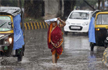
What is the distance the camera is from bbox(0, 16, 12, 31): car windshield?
10.2 metres

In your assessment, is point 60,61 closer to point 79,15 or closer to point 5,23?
point 5,23

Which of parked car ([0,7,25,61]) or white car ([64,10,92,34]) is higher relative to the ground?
parked car ([0,7,25,61])

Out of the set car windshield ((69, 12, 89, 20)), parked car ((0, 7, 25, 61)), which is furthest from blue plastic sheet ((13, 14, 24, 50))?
car windshield ((69, 12, 89, 20))

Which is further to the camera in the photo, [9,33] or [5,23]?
[5,23]

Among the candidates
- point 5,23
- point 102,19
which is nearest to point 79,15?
point 102,19

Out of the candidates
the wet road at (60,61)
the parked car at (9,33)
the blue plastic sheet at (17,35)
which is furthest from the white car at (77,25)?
the blue plastic sheet at (17,35)

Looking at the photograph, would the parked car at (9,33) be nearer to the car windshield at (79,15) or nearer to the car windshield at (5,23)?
the car windshield at (5,23)

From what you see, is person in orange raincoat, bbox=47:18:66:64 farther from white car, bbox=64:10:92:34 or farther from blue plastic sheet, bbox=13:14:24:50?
white car, bbox=64:10:92:34

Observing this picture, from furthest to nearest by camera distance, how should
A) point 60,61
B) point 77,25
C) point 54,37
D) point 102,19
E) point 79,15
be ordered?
point 79,15 < point 77,25 < point 102,19 < point 60,61 < point 54,37

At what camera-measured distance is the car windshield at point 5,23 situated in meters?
10.2

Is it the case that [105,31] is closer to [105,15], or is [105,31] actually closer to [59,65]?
[105,15]

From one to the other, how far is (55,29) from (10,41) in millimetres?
1418

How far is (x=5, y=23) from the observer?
10344 mm

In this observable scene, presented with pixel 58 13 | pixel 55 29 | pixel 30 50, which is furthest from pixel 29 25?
pixel 55 29
